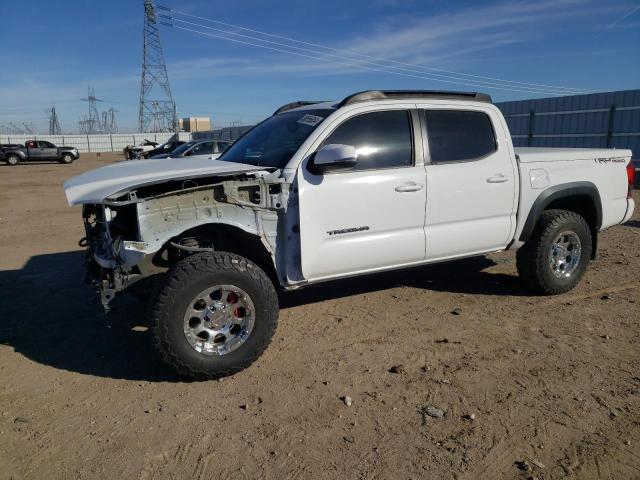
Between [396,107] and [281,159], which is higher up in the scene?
[396,107]

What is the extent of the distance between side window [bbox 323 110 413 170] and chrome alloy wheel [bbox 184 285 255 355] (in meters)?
1.40

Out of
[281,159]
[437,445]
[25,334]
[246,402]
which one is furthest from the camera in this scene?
[25,334]

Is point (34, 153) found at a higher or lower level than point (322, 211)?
lower

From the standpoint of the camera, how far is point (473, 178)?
457 cm

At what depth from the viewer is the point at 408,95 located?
447cm

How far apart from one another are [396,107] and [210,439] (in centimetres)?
297

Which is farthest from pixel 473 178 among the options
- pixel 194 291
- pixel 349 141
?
pixel 194 291

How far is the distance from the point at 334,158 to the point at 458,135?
5.01 ft

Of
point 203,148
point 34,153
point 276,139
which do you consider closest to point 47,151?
point 34,153

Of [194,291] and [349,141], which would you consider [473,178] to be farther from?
[194,291]

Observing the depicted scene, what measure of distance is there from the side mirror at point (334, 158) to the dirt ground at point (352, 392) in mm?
1445

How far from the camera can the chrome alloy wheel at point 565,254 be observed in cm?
519

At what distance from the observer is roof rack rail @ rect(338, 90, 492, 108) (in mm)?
4207

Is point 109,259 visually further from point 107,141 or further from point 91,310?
point 107,141
